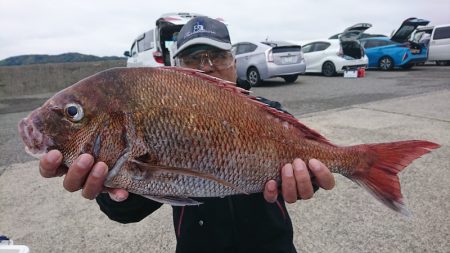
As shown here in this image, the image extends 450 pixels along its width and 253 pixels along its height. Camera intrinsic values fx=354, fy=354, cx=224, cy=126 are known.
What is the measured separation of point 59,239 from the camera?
116 inches

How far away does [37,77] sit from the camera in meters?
13.5

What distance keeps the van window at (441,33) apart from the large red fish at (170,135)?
63.5 feet

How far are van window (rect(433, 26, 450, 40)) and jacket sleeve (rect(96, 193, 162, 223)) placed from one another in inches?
779

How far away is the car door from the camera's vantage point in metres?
17.5

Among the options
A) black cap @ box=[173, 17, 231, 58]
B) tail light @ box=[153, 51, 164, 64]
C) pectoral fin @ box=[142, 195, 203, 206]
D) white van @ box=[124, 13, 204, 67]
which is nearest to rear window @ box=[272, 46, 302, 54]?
white van @ box=[124, 13, 204, 67]

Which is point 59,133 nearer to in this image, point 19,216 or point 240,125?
point 240,125

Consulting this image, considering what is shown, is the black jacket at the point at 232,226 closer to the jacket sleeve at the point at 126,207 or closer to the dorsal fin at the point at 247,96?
the jacket sleeve at the point at 126,207

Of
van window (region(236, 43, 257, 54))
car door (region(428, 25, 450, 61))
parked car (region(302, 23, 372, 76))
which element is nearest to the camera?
van window (region(236, 43, 257, 54))

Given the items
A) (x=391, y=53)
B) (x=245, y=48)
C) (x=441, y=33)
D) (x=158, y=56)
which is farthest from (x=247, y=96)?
(x=441, y=33)

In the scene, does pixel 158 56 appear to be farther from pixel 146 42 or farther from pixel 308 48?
pixel 308 48

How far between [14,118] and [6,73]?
528cm

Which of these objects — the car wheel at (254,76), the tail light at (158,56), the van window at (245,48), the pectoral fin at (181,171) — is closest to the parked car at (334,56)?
the van window at (245,48)

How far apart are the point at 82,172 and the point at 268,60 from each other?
11036mm

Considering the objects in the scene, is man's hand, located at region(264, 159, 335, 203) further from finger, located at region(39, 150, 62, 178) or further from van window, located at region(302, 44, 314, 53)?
van window, located at region(302, 44, 314, 53)
